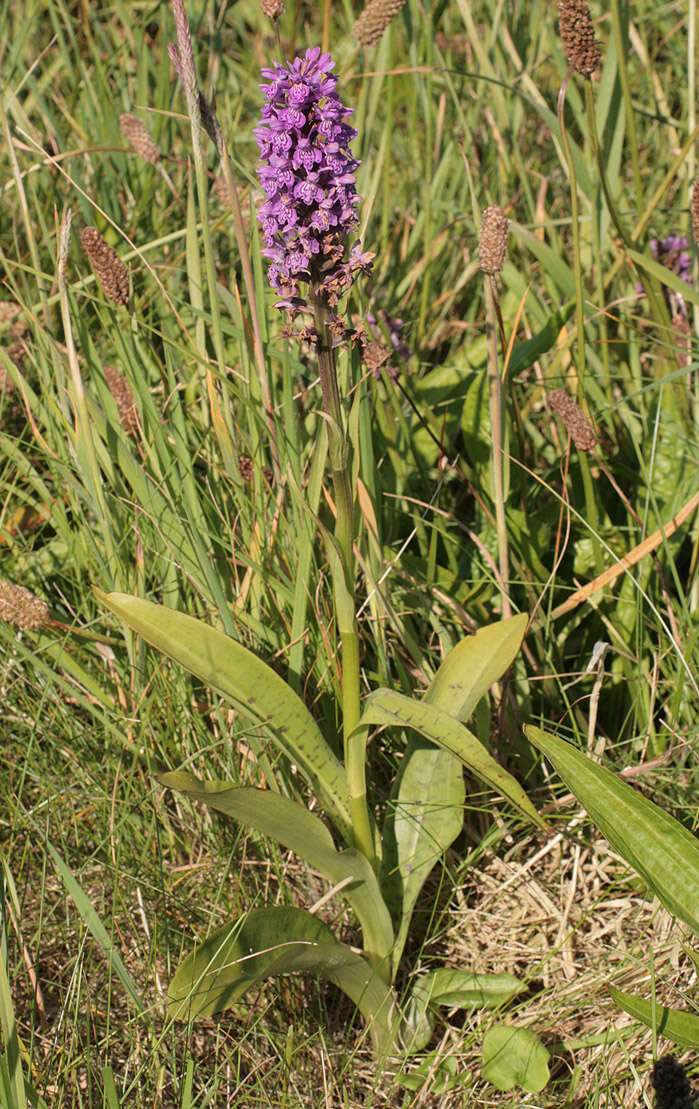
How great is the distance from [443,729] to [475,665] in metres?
0.15

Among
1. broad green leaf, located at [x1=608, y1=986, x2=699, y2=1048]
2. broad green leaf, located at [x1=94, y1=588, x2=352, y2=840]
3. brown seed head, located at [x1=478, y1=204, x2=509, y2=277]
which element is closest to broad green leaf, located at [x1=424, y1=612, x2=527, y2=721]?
broad green leaf, located at [x1=94, y1=588, x2=352, y2=840]

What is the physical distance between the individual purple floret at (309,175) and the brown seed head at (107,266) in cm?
51

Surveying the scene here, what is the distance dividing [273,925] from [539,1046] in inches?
19.1

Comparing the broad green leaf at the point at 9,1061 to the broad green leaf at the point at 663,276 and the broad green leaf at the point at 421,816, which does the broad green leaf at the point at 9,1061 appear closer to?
the broad green leaf at the point at 421,816

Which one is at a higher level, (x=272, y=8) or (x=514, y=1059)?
(x=272, y=8)

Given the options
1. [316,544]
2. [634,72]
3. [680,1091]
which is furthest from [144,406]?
[634,72]

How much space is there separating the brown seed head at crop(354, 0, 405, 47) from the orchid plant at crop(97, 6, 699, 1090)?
2.44ft

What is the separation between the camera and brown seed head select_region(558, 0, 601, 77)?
1.83 m

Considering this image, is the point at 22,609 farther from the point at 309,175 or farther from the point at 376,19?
the point at 376,19

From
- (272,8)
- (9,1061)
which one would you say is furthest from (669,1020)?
(272,8)

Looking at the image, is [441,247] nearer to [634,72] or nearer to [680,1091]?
[634,72]

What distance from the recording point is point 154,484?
1.90 meters

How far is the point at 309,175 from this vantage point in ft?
4.19

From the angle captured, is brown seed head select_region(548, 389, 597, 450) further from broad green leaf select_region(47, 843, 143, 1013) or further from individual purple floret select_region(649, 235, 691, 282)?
broad green leaf select_region(47, 843, 143, 1013)
